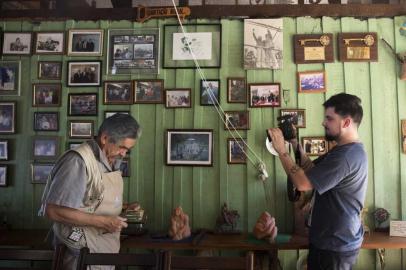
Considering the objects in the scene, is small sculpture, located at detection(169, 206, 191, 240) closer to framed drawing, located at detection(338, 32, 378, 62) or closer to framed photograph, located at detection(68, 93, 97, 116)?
framed photograph, located at detection(68, 93, 97, 116)

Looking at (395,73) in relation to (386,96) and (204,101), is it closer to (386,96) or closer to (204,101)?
(386,96)

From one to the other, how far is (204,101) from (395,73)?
5.57 feet

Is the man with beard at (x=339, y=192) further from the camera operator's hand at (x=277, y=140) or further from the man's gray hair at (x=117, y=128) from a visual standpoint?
the man's gray hair at (x=117, y=128)

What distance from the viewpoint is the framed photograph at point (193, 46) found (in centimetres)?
354

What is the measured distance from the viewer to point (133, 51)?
3.61 m

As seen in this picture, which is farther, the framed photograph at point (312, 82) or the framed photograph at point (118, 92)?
the framed photograph at point (118, 92)

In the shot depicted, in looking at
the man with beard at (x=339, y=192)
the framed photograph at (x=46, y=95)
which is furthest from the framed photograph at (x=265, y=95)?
the framed photograph at (x=46, y=95)

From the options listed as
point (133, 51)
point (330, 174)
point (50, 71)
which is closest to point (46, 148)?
point (50, 71)

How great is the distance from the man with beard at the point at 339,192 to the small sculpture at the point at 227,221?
967 mm

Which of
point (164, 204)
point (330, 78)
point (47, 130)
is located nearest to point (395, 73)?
point (330, 78)

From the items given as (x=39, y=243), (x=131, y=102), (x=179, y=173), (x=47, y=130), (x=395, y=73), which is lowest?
(x=39, y=243)

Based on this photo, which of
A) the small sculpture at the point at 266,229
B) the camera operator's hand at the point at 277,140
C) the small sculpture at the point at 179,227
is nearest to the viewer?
Result: the camera operator's hand at the point at 277,140

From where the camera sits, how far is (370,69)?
346cm

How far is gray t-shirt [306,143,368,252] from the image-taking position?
2249 mm
